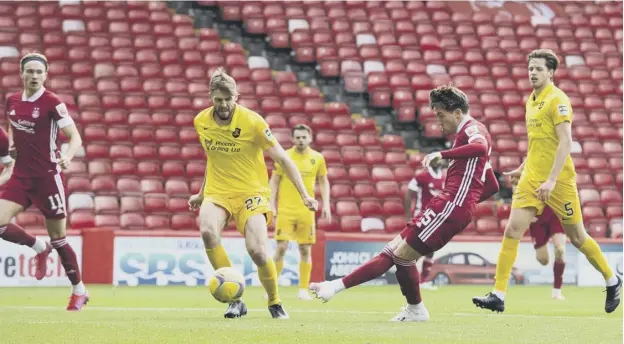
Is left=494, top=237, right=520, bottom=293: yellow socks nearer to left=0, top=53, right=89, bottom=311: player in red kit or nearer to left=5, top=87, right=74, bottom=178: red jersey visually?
left=0, top=53, right=89, bottom=311: player in red kit

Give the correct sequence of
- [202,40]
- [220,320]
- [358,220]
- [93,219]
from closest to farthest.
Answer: [220,320] → [93,219] → [358,220] → [202,40]

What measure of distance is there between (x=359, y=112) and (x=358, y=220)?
4.85 metres

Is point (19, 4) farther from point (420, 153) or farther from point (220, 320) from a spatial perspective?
point (220, 320)

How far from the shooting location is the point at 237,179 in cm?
920

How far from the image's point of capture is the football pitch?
287 inches

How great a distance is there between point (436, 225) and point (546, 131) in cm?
185

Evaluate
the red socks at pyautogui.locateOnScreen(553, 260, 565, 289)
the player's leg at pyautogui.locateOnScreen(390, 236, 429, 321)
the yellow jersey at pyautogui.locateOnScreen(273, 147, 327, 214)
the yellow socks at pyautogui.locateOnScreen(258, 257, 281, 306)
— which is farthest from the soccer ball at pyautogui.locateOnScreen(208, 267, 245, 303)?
the red socks at pyautogui.locateOnScreen(553, 260, 565, 289)

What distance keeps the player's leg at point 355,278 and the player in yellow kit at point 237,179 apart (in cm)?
66

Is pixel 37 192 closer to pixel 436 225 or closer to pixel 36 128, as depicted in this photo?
pixel 36 128

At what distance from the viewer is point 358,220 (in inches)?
787

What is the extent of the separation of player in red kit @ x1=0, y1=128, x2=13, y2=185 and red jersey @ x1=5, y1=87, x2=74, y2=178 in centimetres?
43

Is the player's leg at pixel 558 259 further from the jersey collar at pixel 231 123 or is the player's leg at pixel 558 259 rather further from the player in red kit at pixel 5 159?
the player in red kit at pixel 5 159

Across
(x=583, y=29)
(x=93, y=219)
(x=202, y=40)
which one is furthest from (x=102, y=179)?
(x=583, y=29)

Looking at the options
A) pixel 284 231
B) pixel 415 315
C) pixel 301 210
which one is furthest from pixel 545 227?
pixel 415 315
